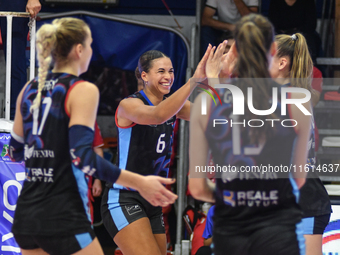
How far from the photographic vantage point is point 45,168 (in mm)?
2186

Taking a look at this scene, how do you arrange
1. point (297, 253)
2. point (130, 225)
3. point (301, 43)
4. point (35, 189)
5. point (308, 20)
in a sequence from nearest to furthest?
1. point (297, 253)
2. point (35, 189)
3. point (301, 43)
4. point (130, 225)
5. point (308, 20)

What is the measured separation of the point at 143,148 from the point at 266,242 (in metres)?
1.44

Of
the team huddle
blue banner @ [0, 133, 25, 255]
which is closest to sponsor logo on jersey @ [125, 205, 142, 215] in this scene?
the team huddle

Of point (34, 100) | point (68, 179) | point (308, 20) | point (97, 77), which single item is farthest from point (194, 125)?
point (97, 77)

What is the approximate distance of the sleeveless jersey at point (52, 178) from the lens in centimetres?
215

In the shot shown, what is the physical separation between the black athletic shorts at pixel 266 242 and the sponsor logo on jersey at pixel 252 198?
0.11m

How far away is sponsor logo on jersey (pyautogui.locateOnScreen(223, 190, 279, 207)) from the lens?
209 centimetres

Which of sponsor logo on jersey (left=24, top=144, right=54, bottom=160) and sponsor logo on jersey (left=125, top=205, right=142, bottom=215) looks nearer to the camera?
sponsor logo on jersey (left=24, top=144, right=54, bottom=160)

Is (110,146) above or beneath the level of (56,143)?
beneath

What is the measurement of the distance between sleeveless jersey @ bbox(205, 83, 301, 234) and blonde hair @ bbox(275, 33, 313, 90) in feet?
2.48

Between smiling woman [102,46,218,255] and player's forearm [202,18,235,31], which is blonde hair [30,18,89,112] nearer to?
smiling woman [102,46,218,255]

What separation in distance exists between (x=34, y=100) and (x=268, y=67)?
1.16 m

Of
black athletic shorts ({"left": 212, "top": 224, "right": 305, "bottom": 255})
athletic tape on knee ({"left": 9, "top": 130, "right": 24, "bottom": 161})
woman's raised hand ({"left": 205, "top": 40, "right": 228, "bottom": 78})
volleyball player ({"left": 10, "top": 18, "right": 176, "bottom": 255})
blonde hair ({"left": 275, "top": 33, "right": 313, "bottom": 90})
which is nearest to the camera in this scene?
black athletic shorts ({"left": 212, "top": 224, "right": 305, "bottom": 255})

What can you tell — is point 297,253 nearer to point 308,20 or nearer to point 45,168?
point 45,168
